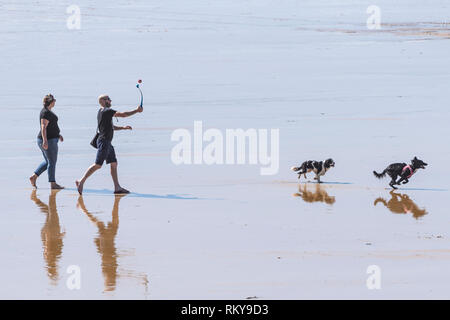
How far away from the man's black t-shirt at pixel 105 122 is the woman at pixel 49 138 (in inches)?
31.8

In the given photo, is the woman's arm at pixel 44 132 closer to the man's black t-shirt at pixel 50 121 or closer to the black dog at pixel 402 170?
the man's black t-shirt at pixel 50 121

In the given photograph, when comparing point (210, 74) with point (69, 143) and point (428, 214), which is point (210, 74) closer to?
point (69, 143)

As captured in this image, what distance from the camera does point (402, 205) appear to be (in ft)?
48.5

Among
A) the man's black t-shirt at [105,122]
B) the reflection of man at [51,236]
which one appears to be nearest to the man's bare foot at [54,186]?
the reflection of man at [51,236]

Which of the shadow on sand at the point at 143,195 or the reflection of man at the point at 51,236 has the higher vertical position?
the shadow on sand at the point at 143,195

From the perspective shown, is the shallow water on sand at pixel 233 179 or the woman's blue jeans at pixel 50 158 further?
the woman's blue jeans at pixel 50 158

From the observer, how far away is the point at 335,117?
23.2 m

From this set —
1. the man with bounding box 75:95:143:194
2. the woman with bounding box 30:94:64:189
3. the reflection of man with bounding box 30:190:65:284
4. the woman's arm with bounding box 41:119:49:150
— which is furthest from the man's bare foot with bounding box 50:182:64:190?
the woman's arm with bounding box 41:119:49:150

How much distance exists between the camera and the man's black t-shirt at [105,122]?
15.7 meters

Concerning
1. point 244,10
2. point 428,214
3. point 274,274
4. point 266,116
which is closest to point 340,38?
point 244,10

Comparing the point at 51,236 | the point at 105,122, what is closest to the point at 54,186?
the point at 105,122

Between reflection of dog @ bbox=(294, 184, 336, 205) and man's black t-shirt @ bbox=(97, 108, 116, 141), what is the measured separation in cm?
290

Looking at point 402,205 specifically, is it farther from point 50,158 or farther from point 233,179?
point 50,158

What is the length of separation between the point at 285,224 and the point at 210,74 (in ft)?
60.9
